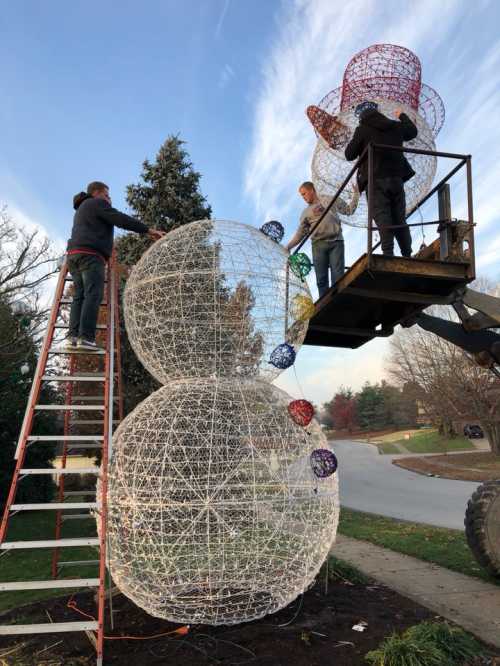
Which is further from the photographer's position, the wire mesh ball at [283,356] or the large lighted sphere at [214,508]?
the wire mesh ball at [283,356]

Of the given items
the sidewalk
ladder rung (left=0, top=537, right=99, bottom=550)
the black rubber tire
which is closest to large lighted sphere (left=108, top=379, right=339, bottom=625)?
ladder rung (left=0, top=537, right=99, bottom=550)

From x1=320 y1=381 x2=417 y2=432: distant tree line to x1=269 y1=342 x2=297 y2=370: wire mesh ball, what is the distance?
60989 millimetres

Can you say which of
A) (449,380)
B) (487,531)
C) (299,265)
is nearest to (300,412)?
(299,265)

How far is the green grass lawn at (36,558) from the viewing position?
6266 millimetres

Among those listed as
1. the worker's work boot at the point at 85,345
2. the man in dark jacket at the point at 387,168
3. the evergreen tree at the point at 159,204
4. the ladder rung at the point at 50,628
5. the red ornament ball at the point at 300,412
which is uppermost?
the evergreen tree at the point at 159,204

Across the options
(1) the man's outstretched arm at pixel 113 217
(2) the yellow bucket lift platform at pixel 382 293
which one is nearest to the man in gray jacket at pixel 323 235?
(2) the yellow bucket lift platform at pixel 382 293

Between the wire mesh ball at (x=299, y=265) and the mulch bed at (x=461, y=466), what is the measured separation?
19401 millimetres

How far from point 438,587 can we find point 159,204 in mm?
10234

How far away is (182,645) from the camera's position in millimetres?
4047

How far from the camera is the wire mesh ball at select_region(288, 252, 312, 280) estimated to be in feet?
14.9

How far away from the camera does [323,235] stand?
17.7ft

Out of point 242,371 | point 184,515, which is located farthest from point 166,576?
point 242,371

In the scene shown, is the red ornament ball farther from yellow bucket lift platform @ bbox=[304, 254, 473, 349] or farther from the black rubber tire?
the black rubber tire

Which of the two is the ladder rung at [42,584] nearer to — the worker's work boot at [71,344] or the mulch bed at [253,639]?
the mulch bed at [253,639]
